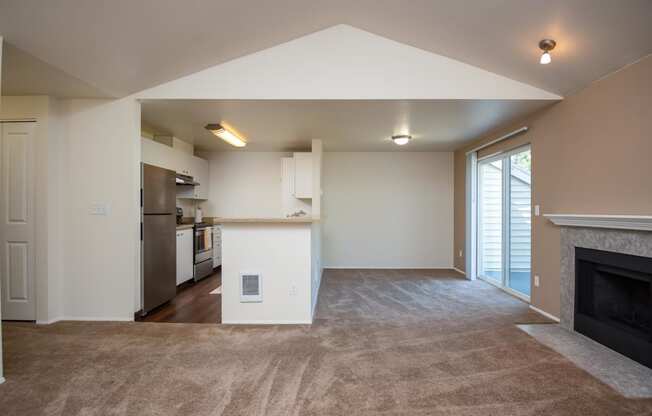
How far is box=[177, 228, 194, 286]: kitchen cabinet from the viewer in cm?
479

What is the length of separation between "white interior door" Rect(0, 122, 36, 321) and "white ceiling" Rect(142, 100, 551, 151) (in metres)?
1.21

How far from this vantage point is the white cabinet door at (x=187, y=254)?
4925 millimetres

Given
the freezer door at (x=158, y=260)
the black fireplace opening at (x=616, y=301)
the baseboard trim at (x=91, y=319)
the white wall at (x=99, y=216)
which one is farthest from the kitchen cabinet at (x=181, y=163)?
the black fireplace opening at (x=616, y=301)

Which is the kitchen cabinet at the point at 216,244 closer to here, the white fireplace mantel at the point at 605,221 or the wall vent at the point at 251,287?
the wall vent at the point at 251,287

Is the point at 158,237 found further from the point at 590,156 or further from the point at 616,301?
the point at 616,301

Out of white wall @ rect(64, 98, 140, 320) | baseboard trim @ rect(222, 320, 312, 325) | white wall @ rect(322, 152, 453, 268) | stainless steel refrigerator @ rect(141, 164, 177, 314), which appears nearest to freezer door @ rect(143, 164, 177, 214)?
stainless steel refrigerator @ rect(141, 164, 177, 314)

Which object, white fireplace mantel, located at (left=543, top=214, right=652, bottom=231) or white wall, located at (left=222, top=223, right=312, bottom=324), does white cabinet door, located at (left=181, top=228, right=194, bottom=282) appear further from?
white fireplace mantel, located at (left=543, top=214, right=652, bottom=231)

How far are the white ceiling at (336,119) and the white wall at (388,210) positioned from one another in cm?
91

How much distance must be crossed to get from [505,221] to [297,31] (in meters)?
3.69

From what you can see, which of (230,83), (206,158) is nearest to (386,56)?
(230,83)

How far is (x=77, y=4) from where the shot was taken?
7.19 feet

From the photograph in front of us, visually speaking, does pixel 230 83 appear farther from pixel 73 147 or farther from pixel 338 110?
pixel 73 147

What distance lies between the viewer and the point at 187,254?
505 cm

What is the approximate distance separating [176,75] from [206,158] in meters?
3.39
